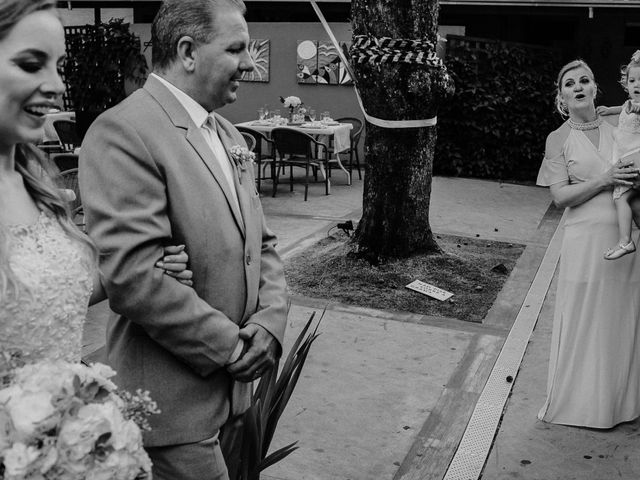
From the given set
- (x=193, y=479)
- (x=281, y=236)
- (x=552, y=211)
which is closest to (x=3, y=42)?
(x=193, y=479)

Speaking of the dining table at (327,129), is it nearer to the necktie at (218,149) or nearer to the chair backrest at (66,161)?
the chair backrest at (66,161)

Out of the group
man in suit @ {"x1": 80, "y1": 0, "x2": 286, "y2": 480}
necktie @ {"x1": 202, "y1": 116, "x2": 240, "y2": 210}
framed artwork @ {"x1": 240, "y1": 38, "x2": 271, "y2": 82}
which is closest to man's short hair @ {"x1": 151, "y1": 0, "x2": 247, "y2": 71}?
man in suit @ {"x1": 80, "y1": 0, "x2": 286, "y2": 480}

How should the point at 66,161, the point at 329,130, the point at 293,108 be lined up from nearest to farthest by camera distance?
the point at 66,161, the point at 329,130, the point at 293,108

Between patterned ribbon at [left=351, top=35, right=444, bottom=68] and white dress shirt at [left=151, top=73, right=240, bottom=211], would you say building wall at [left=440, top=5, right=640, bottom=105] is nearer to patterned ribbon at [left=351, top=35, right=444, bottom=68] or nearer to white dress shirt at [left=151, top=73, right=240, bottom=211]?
patterned ribbon at [left=351, top=35, right=444, bottom=68]

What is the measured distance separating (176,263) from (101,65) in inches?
580

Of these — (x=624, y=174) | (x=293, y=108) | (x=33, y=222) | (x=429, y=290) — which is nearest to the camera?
(x=33, y=222)

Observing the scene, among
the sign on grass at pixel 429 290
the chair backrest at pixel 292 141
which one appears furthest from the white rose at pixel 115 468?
the chair backrest at pixel 292 141

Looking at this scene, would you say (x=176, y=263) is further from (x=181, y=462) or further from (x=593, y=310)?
(x=593, y=310)

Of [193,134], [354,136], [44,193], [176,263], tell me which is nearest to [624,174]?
[193,134]

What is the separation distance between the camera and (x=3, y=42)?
1.61 metres

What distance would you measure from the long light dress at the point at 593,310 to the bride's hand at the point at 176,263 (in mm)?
2646

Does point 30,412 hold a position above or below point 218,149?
below

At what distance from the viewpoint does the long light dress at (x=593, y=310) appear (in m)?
4.24

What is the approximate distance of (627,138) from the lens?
4.18 metres
